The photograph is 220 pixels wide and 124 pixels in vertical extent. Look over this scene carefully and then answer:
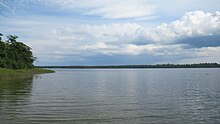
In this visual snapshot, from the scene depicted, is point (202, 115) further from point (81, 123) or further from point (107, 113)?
point (81, 123)

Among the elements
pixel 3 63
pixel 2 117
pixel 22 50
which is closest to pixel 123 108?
pixel 2 117

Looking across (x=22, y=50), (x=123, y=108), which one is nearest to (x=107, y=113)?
(x=123, y=108)

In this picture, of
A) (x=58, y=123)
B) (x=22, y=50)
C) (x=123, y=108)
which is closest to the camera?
(x=58, y=123)

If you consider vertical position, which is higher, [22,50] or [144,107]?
[22,50]

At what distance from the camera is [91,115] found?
90.5 feet

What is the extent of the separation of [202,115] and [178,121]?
4.12 metres

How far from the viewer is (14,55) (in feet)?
423

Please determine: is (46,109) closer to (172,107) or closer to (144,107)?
(144,107)

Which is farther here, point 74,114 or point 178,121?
point 74,114

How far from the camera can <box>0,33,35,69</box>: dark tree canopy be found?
113 m

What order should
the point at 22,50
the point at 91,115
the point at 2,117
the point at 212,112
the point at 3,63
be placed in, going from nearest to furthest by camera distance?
1. the point at 2,117
2. the point at 91,115
3. the point at 212,112
4. the point at 3,63
5. the point at 22,50

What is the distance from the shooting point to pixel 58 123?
2377cm

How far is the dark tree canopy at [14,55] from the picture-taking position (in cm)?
11262

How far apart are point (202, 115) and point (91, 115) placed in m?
9.61
